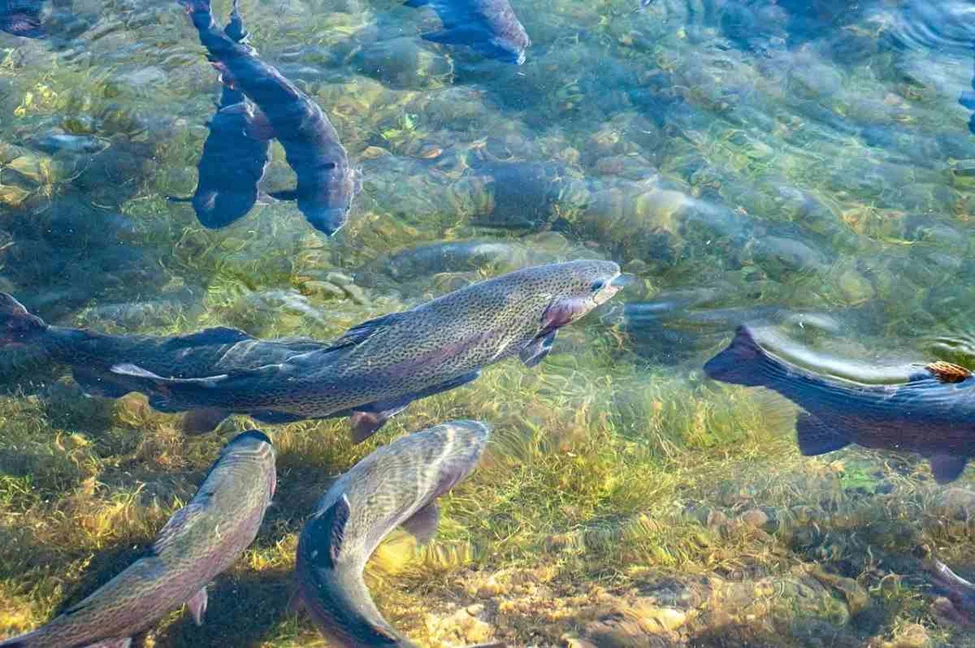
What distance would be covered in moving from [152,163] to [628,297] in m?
4.49

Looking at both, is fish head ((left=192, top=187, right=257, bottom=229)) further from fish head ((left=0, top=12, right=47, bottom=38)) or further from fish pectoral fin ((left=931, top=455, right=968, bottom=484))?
fish pectoral fin ((left=931, top=455, right=968, bottom=484))

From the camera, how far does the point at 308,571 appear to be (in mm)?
4402

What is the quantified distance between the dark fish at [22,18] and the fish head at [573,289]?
6457 mm

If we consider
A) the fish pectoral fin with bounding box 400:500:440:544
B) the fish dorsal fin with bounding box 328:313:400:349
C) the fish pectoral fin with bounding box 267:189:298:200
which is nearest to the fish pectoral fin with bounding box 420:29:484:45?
the fish pectoral fin with bounding box 267:189:298:200

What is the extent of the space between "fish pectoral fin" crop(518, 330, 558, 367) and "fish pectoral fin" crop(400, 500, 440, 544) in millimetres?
1344

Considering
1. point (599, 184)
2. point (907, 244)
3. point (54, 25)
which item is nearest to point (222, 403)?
point (599, 184)

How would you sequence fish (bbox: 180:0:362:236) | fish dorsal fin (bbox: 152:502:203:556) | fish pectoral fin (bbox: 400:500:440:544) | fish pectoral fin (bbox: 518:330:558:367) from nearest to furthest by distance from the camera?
fish dorsal fin (bbox: 152:502:203:556) → fish pectoral fin (bbox: 400:500:440:544) → fish pectoral fin (bbox: 518:330:558:367) → fish (bbox: 180:0:362:236)

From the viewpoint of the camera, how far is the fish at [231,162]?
6773mm

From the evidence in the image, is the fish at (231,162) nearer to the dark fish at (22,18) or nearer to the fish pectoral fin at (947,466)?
the dark fish at (22,18)

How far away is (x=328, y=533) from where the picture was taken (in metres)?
4.47

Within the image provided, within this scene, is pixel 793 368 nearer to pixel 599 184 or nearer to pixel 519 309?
pixel 519 309

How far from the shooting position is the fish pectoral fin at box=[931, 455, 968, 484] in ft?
16.3

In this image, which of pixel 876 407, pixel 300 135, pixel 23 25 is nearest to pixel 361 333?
pixel 300 135

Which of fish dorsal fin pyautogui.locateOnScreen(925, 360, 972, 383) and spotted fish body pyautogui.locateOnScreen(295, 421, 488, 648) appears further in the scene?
fish dorsal fin pyautogui.locateOnScreen(925, 360, 972, 383)
